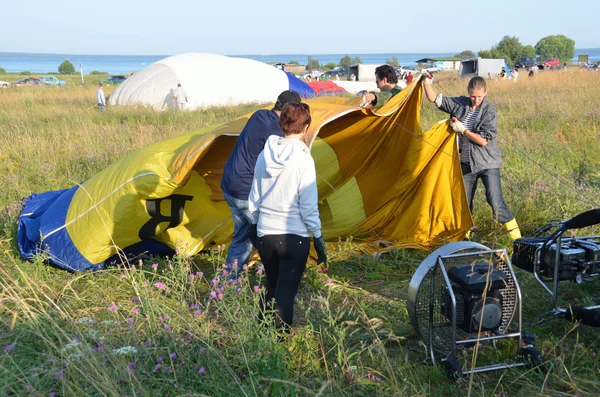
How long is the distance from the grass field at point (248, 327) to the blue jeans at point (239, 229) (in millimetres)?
302

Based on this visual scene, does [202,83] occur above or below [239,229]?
above

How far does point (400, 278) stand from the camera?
4766 mm

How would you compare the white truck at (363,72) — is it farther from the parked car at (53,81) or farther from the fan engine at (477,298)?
the fan engine at (477,298)

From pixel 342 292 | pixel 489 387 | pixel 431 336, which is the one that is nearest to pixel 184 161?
A: pixel 342 292

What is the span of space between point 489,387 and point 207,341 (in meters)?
1.55

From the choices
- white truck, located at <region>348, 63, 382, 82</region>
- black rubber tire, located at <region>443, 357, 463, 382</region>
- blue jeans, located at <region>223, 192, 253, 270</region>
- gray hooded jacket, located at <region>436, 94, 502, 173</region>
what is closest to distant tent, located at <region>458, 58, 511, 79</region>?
white truck, located at <region>348, 63, 382, 82</region>

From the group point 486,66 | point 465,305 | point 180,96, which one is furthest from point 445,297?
point 486,66

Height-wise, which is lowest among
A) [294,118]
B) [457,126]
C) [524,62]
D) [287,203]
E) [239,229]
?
[239,229]

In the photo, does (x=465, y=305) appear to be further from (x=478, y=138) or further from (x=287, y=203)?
(x=478, y=138)

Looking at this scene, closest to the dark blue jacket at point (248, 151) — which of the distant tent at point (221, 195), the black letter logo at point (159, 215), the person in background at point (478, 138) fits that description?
the distant tent at point (221, 195)

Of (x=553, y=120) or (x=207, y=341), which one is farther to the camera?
(x=553, y=120)

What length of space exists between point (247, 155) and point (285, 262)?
3.24ft

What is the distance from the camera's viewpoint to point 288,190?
3.17 m

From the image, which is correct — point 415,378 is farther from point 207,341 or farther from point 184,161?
point 184,161
